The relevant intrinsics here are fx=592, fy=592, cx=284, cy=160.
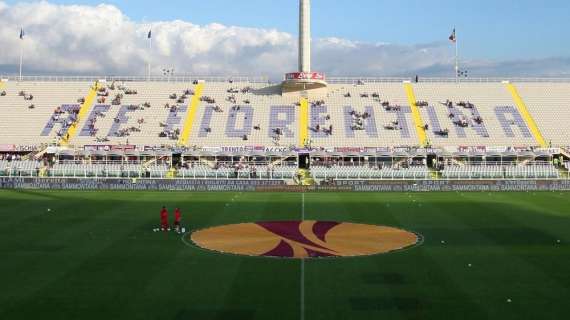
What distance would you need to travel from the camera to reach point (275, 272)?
19.9 meters

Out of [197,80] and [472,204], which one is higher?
[197,80]

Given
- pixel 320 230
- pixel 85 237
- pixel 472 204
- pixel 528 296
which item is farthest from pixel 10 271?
pixel 472 204

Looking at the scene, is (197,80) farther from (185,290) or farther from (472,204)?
(185,290)

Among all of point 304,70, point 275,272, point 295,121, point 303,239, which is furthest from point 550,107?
point 275,272

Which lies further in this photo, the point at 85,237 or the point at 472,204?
the point at 472,204

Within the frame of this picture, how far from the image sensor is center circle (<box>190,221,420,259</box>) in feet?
76.5

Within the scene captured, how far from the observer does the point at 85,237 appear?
85.6 feet

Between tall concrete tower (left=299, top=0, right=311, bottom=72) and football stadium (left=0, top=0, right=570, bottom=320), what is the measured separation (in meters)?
0.21

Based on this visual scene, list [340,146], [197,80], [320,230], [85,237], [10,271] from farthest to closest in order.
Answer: [197,80] → [340,146] → [320,230] → [85,237] → [10,271]

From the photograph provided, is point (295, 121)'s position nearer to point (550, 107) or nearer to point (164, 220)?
point (550, 107)

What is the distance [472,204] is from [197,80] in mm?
52182

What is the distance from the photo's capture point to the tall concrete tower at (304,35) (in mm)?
75562

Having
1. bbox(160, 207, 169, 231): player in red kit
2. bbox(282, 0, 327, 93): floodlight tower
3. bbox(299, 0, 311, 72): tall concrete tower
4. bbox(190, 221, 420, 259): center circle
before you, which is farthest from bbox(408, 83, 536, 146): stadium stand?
bbox(160, 207, 169, 231): player in red kit

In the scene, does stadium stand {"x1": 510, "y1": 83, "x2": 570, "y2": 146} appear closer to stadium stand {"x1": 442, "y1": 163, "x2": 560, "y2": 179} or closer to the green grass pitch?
stadium stand {"x1": 442, "y1": 163, "x2": 560, "y2": 179}
